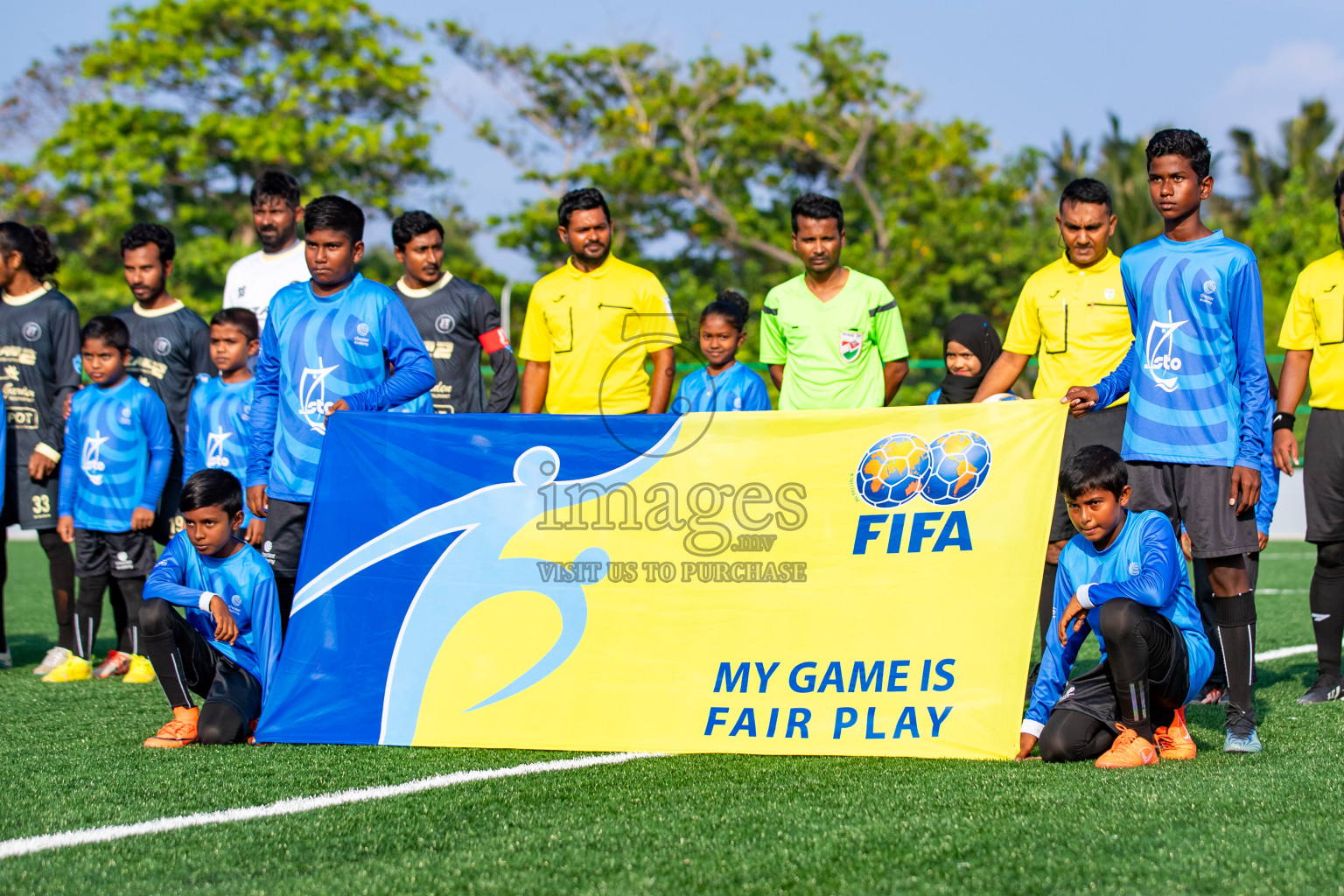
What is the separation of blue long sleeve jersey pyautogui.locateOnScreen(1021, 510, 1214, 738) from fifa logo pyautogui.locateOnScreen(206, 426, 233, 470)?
419 cm

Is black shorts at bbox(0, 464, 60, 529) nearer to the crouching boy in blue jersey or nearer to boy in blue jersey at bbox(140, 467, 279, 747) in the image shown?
boy in blue jersey at bbox(140, 467, 279, 747)

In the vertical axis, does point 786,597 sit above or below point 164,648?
above

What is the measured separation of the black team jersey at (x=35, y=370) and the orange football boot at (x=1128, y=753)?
5.47 metres

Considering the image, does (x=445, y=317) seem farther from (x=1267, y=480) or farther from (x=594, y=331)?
(x=1267, y=480)

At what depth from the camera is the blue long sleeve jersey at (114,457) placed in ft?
20.0

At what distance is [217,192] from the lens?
26234mm

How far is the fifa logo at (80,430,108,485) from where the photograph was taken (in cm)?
608

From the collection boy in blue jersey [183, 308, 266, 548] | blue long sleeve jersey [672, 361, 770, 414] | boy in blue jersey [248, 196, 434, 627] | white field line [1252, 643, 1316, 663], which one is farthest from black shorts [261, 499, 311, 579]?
white field line [1252, 643, 1316, 663]

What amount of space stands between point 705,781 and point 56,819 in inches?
72.3

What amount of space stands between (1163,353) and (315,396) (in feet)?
10.7

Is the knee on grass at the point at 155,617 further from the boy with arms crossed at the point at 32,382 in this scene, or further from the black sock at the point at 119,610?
the boy with arms crossed at the point at 32,382


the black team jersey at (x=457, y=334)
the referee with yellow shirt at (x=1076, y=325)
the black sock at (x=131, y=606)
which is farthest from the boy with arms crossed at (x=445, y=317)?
the referee with yellow shirt at (x=1076, y=325)

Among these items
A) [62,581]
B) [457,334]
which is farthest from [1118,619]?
[62,581]

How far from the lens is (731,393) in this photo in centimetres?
607
